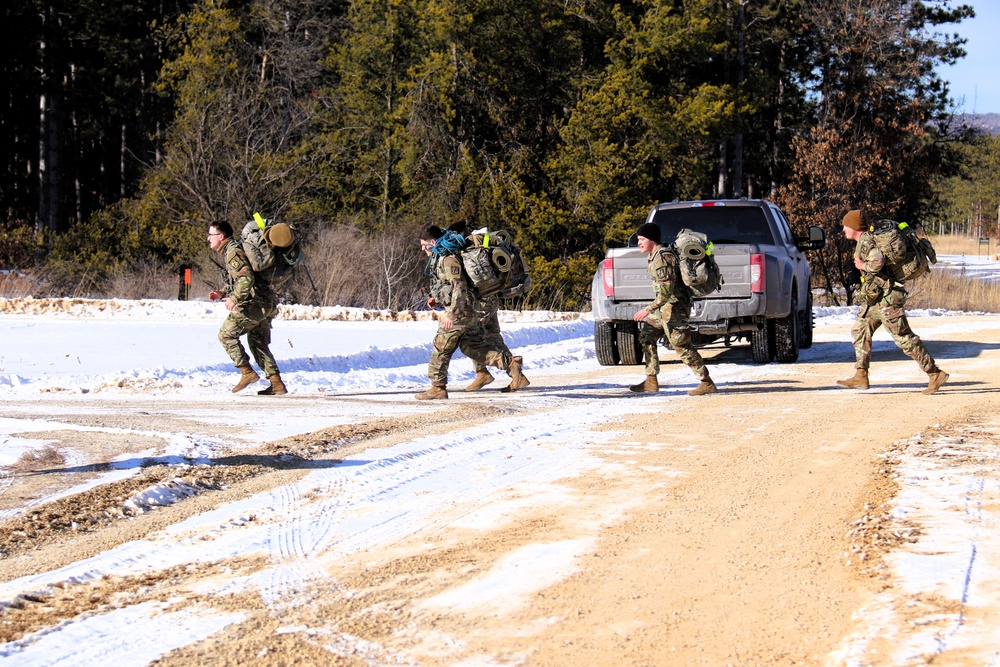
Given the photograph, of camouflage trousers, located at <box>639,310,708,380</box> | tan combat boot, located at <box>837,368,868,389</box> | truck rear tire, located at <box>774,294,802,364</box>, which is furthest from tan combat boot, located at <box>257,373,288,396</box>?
truck rear tire, located at <box>774,294,802,364</box>

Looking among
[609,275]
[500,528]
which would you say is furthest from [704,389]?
[500,528]

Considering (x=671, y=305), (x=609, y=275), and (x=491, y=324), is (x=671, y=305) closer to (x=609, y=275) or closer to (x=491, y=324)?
(x=491, y=324)

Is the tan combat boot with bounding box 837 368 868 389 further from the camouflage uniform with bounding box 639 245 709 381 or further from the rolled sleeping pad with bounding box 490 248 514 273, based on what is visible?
the rolled sleeping pad with bounding box 490 248 514 273

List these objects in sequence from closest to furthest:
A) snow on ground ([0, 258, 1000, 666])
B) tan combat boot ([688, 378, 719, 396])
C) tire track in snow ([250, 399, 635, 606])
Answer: snow on ground ([0, 258, 1000, 666]) → tire track in snow ([250, 399, 635, 606]) → tan combat boot ([688, 378, 719, 396])

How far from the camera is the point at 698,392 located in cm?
1114

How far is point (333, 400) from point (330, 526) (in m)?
5.12

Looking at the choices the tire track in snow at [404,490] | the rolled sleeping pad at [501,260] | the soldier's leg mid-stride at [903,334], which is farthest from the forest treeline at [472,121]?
the tire track in snow at [404,490]

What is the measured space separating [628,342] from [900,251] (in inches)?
153

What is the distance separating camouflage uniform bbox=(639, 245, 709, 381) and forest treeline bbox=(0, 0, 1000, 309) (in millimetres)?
14794

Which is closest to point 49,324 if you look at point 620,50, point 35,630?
point 35,630

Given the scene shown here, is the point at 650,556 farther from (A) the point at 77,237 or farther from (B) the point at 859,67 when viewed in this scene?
(B) the point at 859,67

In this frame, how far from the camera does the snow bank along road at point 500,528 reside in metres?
4.03

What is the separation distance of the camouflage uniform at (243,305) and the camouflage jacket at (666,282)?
3.64 metres

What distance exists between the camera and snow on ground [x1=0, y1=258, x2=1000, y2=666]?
431cm
